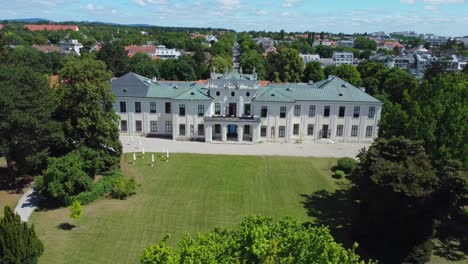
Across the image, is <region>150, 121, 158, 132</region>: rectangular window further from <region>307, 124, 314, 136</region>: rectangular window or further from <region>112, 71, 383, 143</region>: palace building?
<region>307, 124, 314, 136</region>: rectangular window

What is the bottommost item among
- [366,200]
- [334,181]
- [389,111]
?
[334,181]

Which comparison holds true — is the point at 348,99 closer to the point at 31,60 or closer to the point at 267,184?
the point at 267,184

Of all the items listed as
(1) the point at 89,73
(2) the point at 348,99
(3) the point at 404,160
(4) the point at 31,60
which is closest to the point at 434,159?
(3) the point at 404,160

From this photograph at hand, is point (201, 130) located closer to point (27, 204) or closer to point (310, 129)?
point (310, 129)

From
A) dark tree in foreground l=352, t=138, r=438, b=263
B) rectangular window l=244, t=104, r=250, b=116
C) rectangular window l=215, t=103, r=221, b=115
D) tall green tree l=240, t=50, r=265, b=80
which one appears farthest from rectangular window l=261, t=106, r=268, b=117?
tall green tree l=240, t=50, r=265, b=80

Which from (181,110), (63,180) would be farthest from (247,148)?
(63,180)

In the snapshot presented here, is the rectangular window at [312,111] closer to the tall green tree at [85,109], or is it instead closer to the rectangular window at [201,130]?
the rectangular window at [201,130]
